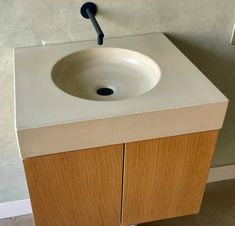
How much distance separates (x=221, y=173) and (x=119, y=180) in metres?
0.95

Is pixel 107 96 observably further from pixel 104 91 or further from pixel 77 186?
pixel 77 186

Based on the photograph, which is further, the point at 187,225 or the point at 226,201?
the point at 226,201

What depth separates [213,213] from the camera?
158cm

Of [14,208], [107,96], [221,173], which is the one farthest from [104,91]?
[221,173]

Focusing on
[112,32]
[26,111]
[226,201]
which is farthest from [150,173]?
[226,201]

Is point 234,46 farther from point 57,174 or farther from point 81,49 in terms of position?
point 57,174

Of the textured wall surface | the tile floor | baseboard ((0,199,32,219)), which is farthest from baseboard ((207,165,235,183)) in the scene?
baseboard ((0,199,32,219))

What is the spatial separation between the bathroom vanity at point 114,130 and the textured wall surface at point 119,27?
0.05 meters

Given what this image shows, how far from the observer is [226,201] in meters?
1.64

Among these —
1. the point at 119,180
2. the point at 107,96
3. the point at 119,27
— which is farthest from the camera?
the point at 119,27

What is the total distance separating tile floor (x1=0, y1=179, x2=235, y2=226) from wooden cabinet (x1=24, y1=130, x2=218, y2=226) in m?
0.50

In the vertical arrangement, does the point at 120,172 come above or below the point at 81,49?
below

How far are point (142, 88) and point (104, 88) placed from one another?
13cm

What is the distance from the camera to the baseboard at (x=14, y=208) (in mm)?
1503
